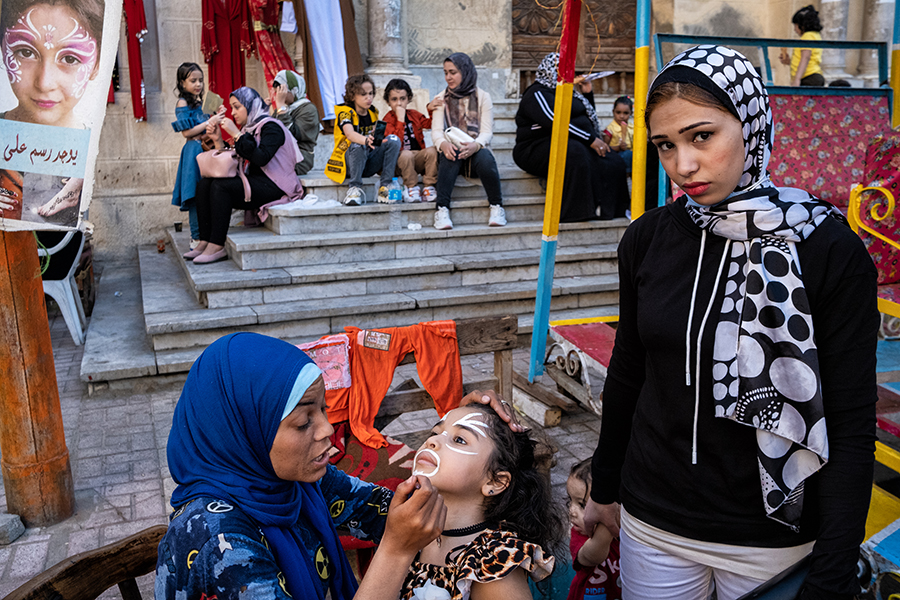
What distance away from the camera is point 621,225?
24.0ft

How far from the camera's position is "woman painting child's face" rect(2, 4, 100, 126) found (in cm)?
267

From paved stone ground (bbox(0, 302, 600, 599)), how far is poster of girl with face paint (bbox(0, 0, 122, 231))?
4.78 feet

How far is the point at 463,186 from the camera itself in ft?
25.4

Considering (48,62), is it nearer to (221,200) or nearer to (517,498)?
(517,498)

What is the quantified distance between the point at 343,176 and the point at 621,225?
9.35ft

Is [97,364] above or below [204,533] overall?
below

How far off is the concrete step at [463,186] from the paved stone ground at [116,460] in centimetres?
237

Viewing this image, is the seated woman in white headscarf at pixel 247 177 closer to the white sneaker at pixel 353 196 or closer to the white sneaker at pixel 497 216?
the white sneaker at pixel 353 196

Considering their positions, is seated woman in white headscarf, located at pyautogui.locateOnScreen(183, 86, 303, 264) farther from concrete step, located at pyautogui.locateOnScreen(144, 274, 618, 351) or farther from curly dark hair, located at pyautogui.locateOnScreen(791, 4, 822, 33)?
curly dark hair, located at pyautogui.locateOnScreen(791, 4, 822, 33)

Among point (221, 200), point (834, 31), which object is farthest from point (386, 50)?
point (834, 31)

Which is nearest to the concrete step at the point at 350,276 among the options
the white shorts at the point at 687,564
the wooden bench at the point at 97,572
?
the wooden bench at the point at 97,572

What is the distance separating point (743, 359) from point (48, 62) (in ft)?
8.74

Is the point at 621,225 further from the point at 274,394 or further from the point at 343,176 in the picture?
the point at 274,394

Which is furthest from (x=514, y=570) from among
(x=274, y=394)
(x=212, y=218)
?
(x=212, y=218)
